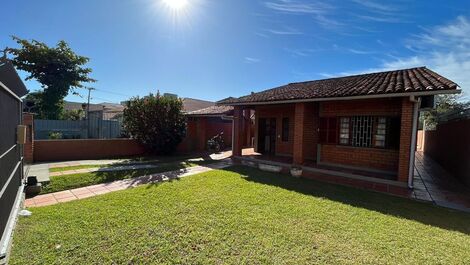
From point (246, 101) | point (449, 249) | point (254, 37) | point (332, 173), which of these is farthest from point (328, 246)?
point (254, 37)

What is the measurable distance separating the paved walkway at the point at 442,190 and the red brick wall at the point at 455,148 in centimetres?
45

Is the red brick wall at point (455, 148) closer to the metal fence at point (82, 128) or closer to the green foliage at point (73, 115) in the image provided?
the metal fence at point (82, 128)

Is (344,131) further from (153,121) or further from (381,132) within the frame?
(153,121)

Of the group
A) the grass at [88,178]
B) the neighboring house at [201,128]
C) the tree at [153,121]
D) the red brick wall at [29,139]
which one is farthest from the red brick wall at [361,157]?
the red brick wall at [29,139]

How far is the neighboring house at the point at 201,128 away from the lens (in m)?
17.0

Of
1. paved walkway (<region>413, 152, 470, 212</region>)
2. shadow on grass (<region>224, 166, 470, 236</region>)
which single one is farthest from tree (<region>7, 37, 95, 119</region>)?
paved walkway (<region>413, 152, 470, 212</region>)

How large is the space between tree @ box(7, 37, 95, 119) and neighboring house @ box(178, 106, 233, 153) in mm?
15409

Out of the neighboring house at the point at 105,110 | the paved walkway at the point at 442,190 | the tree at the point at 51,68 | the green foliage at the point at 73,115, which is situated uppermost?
the tree at the point at 51,68

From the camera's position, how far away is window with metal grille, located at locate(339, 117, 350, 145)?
432 inches

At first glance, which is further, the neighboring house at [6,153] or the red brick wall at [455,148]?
the red brick wall at [455,148]

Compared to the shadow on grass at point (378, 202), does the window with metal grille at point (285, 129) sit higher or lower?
higher

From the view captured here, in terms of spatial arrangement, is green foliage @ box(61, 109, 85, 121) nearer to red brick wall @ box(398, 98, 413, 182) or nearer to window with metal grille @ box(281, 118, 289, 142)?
window with metal grille @ box(281, 118, 289, 142)

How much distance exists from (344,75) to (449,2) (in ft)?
20.3

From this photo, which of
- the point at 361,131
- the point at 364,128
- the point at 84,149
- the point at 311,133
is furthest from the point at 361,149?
the point at 84,149
